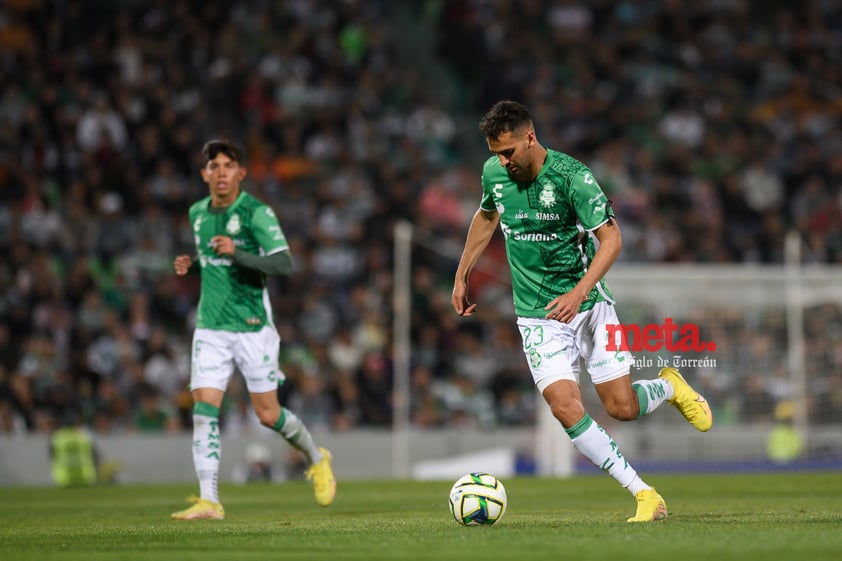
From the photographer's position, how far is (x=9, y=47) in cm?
2203

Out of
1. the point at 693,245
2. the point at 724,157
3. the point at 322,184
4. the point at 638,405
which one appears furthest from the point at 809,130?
the point at 638,405

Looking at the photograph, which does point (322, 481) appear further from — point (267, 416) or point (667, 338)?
point (667, 338)

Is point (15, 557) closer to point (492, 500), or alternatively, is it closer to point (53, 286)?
point (492, 500)

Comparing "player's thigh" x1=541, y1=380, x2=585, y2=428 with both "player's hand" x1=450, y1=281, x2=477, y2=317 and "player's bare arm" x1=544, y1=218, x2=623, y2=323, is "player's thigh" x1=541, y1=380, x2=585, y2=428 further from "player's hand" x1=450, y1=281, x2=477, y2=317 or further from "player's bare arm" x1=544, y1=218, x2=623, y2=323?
"player's hand" x1=450, y1=281, x2=477, y2=317

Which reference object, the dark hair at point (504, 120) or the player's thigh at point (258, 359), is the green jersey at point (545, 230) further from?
the player's thigh at point (258, 359)

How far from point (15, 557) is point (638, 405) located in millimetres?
3999

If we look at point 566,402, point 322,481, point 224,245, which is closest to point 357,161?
point 322,481

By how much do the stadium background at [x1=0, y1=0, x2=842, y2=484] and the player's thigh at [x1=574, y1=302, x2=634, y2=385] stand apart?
1003cm

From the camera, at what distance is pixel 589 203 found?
8633mm

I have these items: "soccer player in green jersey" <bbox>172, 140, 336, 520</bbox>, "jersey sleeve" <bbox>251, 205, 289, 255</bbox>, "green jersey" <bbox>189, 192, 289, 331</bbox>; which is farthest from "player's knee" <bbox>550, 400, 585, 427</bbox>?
"green jersey" <bbox>189, 192, 289, 331</bbox>

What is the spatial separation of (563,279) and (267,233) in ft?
9.22

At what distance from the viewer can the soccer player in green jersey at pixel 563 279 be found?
859 cm

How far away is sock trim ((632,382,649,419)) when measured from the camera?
898 centimetres

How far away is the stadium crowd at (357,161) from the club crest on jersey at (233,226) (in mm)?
8466
